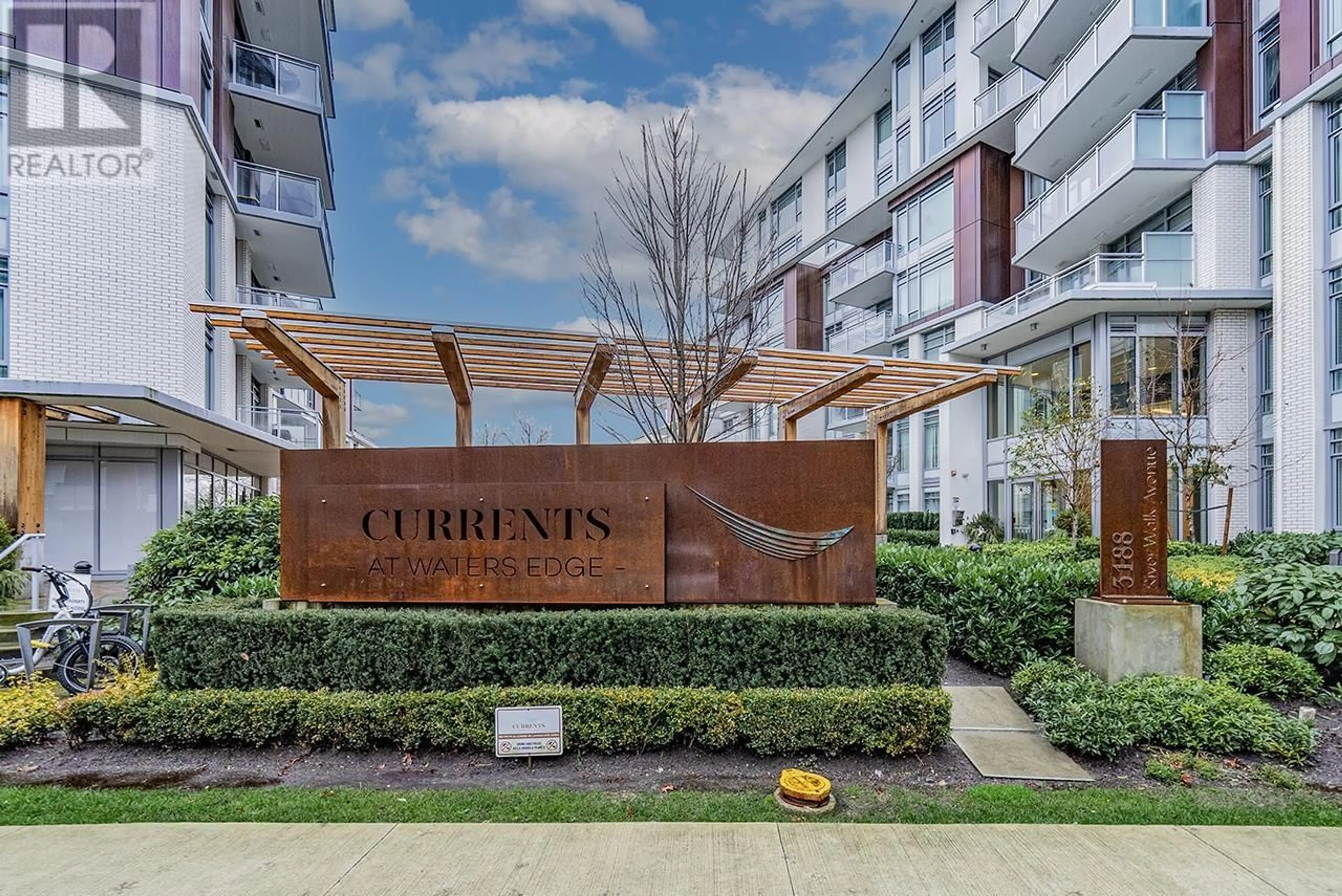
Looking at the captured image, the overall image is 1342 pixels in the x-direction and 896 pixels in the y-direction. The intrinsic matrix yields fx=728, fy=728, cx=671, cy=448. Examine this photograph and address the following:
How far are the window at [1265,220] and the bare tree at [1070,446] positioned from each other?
432cm

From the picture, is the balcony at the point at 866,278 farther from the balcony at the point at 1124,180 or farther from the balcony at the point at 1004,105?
the balcony at the point at 1124,180

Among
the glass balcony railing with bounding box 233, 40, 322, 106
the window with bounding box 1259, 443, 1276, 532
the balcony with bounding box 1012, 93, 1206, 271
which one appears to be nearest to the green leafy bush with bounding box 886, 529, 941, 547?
the window with bounding box 1259, 443, 1276, 532

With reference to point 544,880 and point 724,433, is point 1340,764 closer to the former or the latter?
point 544,880

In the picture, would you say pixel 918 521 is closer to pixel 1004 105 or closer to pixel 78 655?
pixel 1004 105

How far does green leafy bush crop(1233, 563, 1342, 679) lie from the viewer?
667 cm

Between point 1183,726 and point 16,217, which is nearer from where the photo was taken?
point 1183,726

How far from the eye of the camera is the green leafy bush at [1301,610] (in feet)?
21.9

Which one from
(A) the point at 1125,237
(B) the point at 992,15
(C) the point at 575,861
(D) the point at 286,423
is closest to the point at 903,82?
(B) the point at 992,15

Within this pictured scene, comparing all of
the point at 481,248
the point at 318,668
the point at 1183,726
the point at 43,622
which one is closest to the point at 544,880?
the point at 318,668

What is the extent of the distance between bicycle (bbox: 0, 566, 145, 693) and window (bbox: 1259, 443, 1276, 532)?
67.7 feet

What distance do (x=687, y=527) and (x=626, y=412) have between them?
4611 millimetres

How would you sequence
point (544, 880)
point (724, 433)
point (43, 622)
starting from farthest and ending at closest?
point (724, 433) → point (43, 622) → point (544, 880)

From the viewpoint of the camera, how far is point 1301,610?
691 centimetres

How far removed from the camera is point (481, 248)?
66.5 ft
